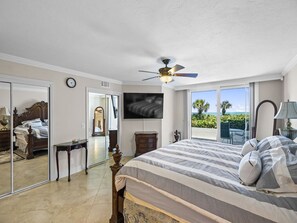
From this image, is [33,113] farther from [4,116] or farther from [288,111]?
[288,111]

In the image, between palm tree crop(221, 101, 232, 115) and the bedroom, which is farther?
palm tree crop(221, 101, 232, 115)

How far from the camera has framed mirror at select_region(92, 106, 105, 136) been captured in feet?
14.1

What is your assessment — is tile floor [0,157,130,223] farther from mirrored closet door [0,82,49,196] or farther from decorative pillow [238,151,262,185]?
decorative pillow [238,151,262,185]

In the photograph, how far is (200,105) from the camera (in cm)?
556

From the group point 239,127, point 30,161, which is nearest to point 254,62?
point 239,127

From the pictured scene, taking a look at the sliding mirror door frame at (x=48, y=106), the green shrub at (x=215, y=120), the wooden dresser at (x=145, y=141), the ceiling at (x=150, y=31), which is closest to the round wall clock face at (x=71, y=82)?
the sliding mirror door frame at (x=48, y=106)

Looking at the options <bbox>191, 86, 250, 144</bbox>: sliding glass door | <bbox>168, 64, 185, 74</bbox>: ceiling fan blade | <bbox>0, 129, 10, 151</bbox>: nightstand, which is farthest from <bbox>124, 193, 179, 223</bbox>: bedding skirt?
<bbox>191, 86, 250, 144</bbox>: sliding glass door

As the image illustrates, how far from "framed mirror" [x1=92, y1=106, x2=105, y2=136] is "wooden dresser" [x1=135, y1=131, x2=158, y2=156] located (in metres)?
1.06

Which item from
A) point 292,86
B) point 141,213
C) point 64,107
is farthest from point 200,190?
point 64,107

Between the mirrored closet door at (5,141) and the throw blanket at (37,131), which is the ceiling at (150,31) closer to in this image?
the mirrored closet door at (5,141)

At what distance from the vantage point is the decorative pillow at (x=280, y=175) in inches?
48.0

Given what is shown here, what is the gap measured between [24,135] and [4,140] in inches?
12.0

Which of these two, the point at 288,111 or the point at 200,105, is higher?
the point at 200,105

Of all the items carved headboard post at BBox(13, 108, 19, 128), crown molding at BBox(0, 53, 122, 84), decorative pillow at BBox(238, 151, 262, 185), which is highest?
crown molding at BBox(0, 53, 122, 84)
